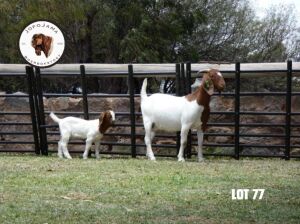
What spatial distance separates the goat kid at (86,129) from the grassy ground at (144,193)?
60.4 inches

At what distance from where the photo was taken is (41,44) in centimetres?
1259

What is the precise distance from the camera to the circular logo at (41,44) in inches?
495

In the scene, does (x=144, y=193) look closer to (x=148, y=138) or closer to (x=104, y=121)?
(x=148, y=138)

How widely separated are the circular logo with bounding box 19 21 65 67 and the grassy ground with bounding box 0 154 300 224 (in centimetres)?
275

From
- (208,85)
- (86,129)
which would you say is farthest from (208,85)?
(86,129)

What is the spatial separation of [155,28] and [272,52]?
23.9 ft

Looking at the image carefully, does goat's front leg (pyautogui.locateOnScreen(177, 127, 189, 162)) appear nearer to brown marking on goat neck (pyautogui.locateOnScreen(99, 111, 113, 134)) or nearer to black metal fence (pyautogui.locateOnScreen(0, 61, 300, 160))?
black metal fence (pyautogui.locateOnScreen(0, 61, 300, 160))

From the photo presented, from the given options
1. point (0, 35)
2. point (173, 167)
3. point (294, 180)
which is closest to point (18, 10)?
point (0, 35)

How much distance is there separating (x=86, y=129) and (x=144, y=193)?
4914 mm

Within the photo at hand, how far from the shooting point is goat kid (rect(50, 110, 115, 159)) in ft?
39.2

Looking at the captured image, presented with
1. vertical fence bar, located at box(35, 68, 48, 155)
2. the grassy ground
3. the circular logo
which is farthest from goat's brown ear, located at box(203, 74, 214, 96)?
vertical fence bar, located at box(35, 68, 48, 155)

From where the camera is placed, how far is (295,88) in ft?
59.9

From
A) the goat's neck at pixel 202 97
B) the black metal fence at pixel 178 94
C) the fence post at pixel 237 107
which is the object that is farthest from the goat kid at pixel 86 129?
the fence post at pixel 237 107

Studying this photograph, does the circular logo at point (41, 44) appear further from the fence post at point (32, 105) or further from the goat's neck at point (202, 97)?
the goat's neck at point (202, 97)
